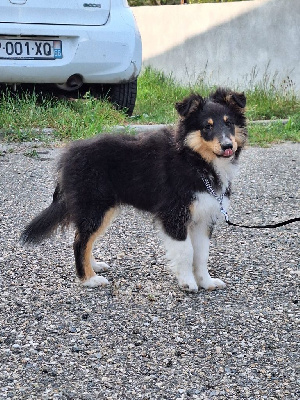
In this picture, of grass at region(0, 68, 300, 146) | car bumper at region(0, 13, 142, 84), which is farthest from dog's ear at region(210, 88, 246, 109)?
car bumper at region(0, 13, 142, 84)

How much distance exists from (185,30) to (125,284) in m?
9.07

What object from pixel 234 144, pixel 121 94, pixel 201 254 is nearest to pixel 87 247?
pixel 201 254

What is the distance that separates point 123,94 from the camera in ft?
26.2

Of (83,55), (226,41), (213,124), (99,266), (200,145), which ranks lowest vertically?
(226,41)

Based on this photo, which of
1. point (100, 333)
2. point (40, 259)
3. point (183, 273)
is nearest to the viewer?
point (100, 333)

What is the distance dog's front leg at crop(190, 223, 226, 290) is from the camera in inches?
156

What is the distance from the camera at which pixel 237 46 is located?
36.9 feet

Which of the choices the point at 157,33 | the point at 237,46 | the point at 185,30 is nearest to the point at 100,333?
the point at 237,46

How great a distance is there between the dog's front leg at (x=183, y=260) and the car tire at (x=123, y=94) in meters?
4.26

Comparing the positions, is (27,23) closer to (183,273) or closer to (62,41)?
(62,41)

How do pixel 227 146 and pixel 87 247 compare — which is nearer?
pixel 227 146

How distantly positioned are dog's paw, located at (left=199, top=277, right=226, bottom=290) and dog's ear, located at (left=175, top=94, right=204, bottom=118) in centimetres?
92

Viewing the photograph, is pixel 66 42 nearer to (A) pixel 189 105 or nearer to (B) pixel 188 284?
(A) pixel 189 105

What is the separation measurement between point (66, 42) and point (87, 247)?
3.75 meters
